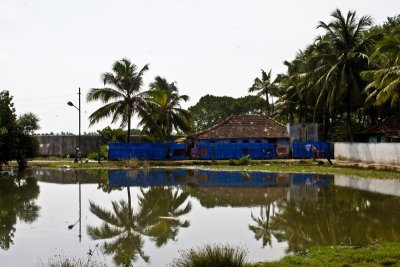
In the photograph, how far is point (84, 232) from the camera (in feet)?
39.9

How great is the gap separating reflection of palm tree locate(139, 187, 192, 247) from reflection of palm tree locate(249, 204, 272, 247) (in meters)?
2.00

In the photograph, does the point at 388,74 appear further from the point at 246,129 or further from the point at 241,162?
the point at 246,129

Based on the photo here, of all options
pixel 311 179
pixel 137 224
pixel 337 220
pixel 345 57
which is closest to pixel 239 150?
pixel 345 57

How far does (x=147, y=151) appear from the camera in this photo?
132 feet

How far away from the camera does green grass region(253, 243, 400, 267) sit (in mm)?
7807

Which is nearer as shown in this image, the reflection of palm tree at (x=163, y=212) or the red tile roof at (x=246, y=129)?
the reflection of palm tree at (x=163, y=212)

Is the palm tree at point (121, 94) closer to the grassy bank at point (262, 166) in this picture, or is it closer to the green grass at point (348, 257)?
the grassy bank at point (262, 166)

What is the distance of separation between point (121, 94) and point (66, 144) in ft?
46.1

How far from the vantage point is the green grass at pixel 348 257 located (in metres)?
7.81

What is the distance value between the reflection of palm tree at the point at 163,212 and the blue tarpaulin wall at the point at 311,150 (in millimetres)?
20286

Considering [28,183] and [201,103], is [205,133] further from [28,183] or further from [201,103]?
[201,103]

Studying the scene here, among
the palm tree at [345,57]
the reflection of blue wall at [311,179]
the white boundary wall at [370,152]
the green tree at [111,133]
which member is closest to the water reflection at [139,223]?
the reflection of blue wall at [311,179]

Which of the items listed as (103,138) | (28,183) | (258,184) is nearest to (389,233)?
(258,184)

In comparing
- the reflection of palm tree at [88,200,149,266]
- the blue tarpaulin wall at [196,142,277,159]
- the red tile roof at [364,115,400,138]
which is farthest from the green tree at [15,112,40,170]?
the red tile roof at [364,115,400,138]
